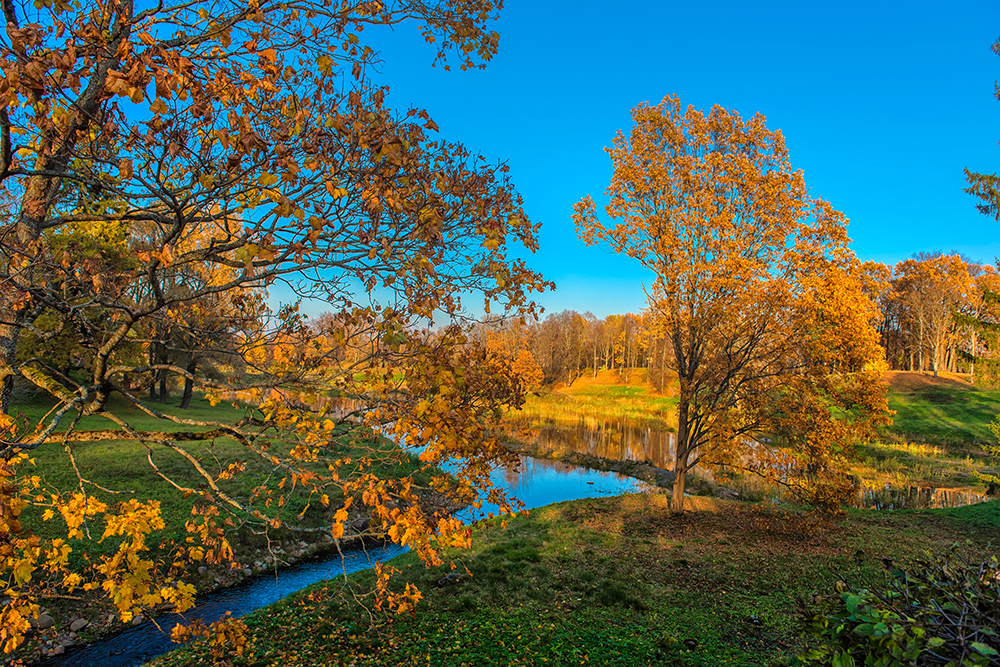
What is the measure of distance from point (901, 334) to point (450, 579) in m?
75.7

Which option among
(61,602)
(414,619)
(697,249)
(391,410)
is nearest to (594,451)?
(697,249)

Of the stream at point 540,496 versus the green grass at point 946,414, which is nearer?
the stream at point 540,496

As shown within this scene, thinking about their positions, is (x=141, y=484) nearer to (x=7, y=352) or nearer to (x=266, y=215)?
(x=7, y=352)

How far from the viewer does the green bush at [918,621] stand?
2.29 meters

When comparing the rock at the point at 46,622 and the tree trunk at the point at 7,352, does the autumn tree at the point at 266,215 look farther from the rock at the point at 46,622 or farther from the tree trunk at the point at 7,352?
the rock at the point at 46,622

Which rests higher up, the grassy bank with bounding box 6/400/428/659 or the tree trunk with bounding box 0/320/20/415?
the tree trunk with bounding box 0/320/20/415

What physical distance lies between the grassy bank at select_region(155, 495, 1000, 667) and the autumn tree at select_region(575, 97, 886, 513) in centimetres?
195

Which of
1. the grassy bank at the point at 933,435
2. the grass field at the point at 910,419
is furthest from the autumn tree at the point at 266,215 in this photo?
the grassy bank at the point at 933,435

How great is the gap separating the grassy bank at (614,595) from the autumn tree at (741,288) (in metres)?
1.95

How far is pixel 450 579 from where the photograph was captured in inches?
399

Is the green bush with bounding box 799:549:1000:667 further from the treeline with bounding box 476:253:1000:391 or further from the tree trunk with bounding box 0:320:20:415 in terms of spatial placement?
the treeline with bounding box 476:253:1000:391

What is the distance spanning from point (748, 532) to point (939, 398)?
41.4 meters

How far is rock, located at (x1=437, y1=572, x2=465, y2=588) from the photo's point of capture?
9.97 m

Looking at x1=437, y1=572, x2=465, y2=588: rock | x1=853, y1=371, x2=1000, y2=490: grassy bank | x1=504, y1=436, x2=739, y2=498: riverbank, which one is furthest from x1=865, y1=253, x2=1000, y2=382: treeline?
x1=437, y1=572, x2=465, y2=588: rock
